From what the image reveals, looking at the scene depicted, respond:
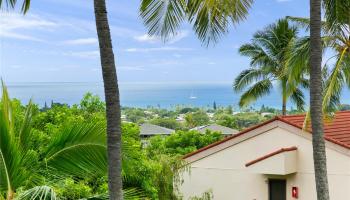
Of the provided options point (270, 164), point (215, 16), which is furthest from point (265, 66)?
point (215, 16)

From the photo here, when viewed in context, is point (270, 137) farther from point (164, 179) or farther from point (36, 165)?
point (36, 165)

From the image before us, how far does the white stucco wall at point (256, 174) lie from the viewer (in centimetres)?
1609

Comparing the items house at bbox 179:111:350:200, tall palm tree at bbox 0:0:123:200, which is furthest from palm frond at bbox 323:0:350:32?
tall palm tree at bbox 0:0:123:200

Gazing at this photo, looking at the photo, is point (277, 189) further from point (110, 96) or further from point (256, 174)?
point (110, 96)

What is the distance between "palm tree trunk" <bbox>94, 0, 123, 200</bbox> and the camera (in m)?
7.24

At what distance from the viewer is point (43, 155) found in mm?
7527

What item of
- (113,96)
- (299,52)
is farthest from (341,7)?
(113,96)

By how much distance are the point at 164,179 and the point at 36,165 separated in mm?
10006

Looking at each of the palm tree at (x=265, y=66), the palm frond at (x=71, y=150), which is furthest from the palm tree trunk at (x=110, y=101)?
the palm tree at (x=265, y=66)

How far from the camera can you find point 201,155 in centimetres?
1942

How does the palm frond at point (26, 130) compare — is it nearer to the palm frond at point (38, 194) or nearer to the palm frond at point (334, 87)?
the palm frond at point (38, 194)

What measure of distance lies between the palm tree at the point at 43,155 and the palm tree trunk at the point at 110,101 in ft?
1.10

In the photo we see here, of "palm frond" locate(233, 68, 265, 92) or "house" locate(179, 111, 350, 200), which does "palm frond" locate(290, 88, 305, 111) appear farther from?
"house" locate(179, 111, 350, 200)

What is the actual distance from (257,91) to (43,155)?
2734 cm
